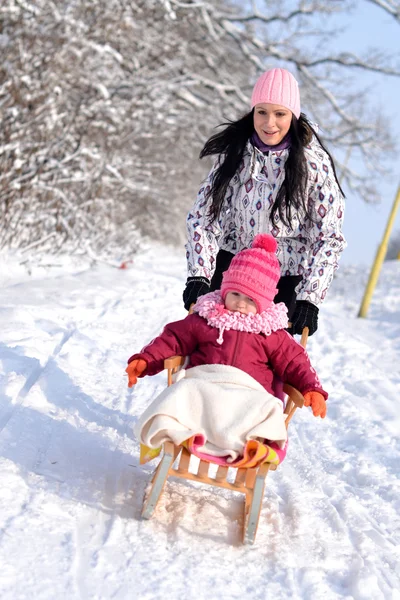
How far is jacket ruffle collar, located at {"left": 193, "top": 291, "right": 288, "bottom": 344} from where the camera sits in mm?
3062

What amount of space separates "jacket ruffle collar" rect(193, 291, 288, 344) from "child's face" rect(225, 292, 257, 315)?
0.07 ft

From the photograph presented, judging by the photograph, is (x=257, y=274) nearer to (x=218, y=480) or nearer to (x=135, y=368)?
(x=135, y=368)

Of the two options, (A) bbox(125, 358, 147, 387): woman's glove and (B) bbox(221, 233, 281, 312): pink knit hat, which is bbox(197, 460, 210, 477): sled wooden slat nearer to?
(A) bbox(125, 358, 147, 387): woman's glove

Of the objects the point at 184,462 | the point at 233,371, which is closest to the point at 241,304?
the point at 233,371

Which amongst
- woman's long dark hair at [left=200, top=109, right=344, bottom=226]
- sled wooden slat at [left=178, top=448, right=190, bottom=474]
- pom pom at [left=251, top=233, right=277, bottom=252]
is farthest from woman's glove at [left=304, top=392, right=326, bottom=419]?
woman's long dark hair at [left=200, top=109, right=344, bottom=226]

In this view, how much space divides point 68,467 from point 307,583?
1.19m

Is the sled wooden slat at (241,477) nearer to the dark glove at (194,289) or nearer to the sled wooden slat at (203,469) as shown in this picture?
the sled wooden slat at (203,469)

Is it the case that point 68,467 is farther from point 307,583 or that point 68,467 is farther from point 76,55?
point 76,55

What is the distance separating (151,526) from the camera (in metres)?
2.76

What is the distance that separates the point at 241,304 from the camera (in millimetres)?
3102

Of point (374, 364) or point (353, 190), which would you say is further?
point (353, 190)

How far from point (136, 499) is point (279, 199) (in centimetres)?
154

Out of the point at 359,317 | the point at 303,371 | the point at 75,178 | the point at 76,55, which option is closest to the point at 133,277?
the point at 75,178

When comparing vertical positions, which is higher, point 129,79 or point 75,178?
point 129,79
